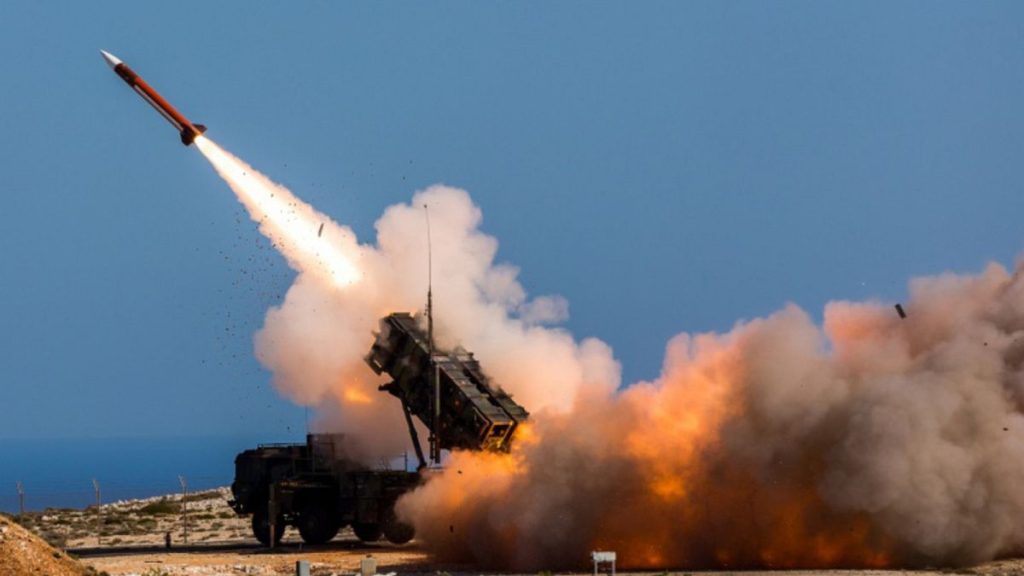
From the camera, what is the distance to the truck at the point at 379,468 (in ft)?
125

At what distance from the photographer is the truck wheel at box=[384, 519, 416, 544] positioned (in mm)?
39706

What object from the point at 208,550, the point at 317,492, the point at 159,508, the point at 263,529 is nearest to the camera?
the point at 208,550

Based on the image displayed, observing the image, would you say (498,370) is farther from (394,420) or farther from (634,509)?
(634,509)

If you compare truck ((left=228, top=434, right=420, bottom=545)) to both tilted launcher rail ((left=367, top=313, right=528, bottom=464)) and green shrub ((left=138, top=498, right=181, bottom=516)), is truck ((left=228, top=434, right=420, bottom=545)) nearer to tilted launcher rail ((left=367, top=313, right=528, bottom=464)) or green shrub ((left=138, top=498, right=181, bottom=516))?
tilted launcher rail ((left=367, top=313, right=528, bottom=464))

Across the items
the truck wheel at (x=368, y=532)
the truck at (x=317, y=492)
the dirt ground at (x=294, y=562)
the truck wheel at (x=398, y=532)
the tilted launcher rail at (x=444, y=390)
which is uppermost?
the tilted launcher rail at (x=444, y=390)

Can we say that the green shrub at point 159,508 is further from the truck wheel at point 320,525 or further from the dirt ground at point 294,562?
the truck wheel at point 320,525

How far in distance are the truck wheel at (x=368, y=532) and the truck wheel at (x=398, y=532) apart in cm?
85

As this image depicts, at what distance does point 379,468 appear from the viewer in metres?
41.1

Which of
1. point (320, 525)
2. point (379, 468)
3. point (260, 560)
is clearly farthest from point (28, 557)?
point (379, 468)

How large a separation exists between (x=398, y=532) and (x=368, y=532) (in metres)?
1.52

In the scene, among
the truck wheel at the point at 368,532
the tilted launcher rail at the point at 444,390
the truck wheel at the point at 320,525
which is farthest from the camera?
the truck wheel at the point at 368,532

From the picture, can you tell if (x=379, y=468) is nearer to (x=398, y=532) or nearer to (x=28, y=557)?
(x=398, y=532)

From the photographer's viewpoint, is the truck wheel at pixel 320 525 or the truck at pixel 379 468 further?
the truck wheel at pixel 320 525

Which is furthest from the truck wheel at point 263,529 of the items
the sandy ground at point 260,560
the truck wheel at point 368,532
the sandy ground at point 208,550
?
the truck wheel at point 368,532
